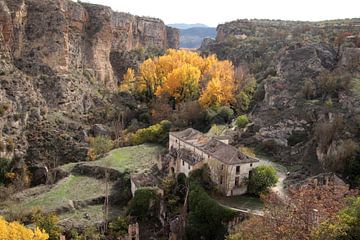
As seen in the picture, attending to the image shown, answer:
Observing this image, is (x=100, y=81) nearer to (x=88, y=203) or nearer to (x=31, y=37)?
(x=31, y=37)

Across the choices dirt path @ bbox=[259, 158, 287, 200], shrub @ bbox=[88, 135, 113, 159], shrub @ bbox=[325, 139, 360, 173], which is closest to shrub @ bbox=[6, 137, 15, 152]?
shrub @ bbox=[88, 135, 113, 159]

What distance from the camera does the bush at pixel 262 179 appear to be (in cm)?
3250

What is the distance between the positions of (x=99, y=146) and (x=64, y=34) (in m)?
17.3

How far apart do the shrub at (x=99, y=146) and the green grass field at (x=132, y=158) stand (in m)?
2.34

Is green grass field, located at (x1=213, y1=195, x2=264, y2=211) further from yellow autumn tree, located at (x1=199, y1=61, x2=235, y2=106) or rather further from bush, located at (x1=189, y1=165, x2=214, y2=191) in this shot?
yellow autumn tree, located at (x1=199, y1=61, x2=235, y2=106)

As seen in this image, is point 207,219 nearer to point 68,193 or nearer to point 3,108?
point 68,193

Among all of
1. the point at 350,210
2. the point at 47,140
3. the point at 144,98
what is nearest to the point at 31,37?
the point at 47,140

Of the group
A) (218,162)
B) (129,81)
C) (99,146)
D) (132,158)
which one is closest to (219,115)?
(132,158)

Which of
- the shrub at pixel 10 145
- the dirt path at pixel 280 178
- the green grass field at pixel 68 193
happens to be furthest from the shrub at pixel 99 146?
the dirt path at pixel 280 178

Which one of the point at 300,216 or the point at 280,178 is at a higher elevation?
the point at 300,216

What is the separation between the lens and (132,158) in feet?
148

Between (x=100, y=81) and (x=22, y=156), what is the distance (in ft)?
79.7

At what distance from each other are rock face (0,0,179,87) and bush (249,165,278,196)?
34425 millimetres

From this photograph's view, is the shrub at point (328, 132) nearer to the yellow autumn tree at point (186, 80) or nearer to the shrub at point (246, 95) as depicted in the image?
the shrub at point (246, 95)
